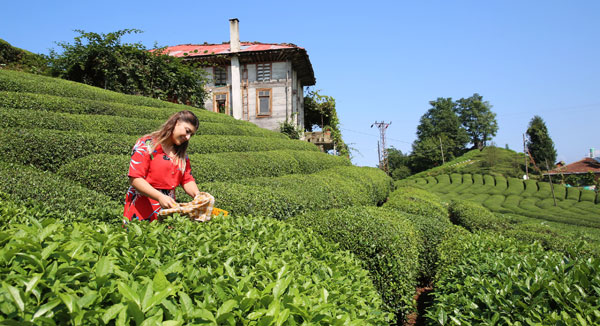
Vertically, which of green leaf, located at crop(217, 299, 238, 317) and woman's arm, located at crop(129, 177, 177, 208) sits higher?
woman's arm, located at crop(129, 177, 177, 208)

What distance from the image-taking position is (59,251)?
1.76m

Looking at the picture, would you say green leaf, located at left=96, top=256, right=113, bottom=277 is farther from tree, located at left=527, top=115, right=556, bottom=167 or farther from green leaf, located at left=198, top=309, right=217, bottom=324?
tree, located at left=527, top=115, right=556, bottom=167

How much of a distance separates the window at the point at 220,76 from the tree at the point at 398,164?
39910mm

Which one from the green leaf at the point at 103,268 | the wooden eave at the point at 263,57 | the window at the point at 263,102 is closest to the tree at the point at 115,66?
the wooden eave at the point at 263,57

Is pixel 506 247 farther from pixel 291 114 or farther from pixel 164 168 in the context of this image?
pixel 291 114

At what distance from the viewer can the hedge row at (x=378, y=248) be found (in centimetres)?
500

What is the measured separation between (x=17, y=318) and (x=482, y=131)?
74.8 m

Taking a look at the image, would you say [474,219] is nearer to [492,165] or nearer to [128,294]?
[128,294]

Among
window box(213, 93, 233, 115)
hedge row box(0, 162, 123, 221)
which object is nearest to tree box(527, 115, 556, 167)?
window box(213, 93, 233, 115)

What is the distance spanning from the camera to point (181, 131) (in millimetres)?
3615

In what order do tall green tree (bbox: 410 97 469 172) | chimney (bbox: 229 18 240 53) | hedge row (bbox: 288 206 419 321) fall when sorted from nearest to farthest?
hedge row (bbox: 288 206 419 321) < chimney (bbox: 229 18 240 53) < tall green tree (bbox: 410 97 469 172)

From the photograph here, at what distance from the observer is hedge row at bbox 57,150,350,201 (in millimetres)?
6930

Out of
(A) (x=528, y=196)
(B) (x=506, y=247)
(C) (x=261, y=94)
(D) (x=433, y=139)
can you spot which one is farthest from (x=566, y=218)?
(D) (x=433, y=139)

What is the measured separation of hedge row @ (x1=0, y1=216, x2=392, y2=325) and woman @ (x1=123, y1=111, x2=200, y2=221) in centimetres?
91
